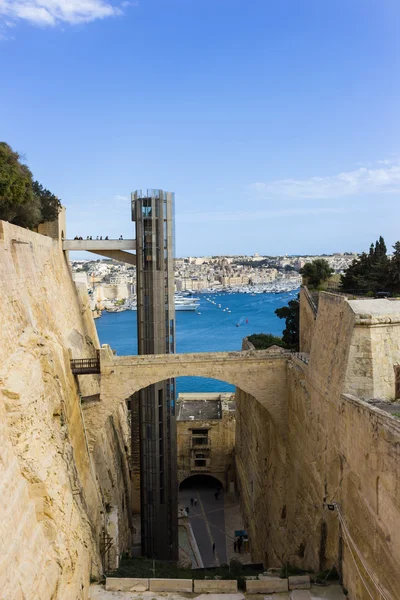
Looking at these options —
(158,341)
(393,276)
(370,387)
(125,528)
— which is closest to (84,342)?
(158,341)

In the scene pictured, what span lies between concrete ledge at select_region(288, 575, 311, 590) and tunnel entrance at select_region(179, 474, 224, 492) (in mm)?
18269

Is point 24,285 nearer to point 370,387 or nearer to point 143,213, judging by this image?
point 143,213

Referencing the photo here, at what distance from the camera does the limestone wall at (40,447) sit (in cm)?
790

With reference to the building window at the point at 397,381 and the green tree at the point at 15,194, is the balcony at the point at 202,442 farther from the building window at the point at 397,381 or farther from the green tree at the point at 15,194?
the building window at the point at 397,381

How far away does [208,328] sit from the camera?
262 ft

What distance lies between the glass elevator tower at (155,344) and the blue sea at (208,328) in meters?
33.8

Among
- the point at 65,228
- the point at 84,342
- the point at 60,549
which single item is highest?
the point at 65,228

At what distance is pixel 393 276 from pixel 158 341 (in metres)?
10.4

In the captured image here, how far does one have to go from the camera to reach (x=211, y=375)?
15.0 meters

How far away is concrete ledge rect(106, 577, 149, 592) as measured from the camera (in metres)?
11.3

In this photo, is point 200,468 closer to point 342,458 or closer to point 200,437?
point 200,437

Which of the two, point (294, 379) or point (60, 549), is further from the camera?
point (294, 379)

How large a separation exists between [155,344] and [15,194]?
7369mm

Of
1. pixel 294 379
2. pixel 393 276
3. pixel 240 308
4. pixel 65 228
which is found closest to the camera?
pixel 294 379
